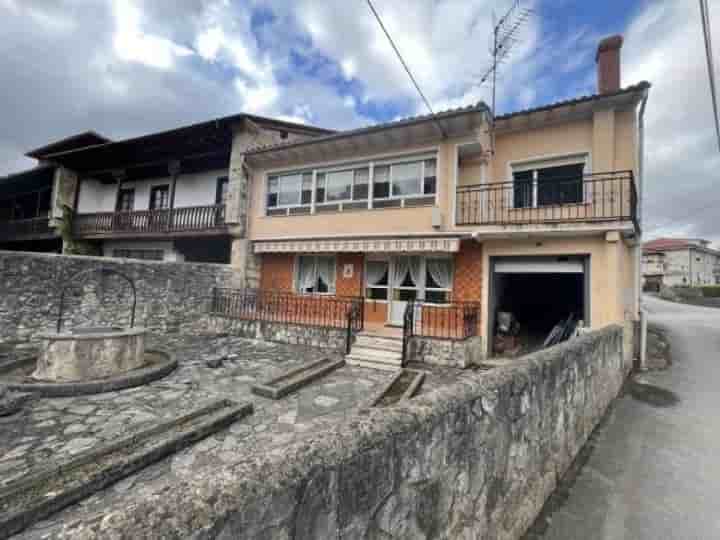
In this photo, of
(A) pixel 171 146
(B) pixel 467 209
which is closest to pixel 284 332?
(B) pixel 467 209

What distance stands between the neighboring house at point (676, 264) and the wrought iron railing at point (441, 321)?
2058 inches

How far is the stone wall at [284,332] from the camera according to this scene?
1086 cm

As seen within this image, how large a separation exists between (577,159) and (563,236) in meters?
2.96

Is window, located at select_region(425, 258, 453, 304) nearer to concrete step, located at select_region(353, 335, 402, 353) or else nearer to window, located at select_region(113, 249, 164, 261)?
concrete step, located at select_region(353, 335, 402, 353)

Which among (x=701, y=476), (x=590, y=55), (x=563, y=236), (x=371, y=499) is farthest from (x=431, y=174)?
(x=371, y=499)

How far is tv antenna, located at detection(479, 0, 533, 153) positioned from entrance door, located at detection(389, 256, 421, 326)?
16.4 feet

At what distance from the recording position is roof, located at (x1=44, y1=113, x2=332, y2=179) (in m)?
14.2

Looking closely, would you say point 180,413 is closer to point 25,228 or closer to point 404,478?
point 404,478

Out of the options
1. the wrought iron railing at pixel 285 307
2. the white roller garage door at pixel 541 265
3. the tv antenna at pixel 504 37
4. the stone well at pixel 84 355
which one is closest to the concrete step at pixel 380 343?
the wrought iron railing at pixel 285 307

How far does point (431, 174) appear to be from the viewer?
11281 mm

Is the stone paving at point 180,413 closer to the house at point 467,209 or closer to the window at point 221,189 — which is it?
the house at point 467,209

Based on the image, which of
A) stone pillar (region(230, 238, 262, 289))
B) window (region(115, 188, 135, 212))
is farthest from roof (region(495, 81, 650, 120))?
window (region(115, 188, 135, 212))

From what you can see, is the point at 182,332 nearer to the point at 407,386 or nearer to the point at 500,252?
the point at 407,386

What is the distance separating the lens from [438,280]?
11664 mm
